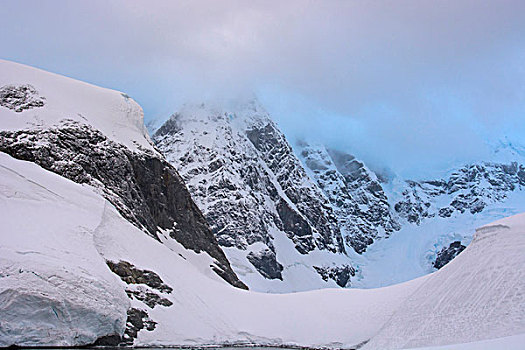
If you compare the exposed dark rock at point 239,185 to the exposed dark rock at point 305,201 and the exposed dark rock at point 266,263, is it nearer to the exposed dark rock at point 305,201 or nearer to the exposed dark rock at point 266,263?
the exposed dark rock at point 305,201

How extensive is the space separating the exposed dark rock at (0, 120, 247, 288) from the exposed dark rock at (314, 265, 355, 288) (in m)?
81.2

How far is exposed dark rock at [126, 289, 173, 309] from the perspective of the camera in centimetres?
4313

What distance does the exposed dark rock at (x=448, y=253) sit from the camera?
166500 millimetres

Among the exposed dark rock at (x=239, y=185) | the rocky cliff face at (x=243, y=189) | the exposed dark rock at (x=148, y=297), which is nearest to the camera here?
the exposed dark rock at (x=148, y=297)

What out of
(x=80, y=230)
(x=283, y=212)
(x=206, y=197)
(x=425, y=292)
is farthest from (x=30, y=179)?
(x=283, y=212)

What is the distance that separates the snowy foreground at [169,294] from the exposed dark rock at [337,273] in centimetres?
10240

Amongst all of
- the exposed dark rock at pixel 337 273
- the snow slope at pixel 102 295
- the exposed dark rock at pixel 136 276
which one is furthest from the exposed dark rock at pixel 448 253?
the exposed dark rock at pixel 136 276

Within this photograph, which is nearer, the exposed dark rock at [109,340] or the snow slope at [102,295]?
the snow slope at [102,295]

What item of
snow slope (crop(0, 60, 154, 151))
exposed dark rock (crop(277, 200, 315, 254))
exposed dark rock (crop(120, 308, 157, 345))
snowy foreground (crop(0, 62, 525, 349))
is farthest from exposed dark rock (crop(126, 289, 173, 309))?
exposed dark rock (crop(277, 200, 315, 254))

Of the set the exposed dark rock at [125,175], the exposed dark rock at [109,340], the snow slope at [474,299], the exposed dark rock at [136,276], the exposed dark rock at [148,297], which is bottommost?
the exposed dark rock at [109,340]

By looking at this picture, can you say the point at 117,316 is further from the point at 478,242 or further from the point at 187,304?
the point at 478,242

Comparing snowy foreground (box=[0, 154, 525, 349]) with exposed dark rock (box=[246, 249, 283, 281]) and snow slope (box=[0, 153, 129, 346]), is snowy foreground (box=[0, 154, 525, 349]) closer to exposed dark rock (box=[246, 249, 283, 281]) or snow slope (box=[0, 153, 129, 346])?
snow slope (box=[0, 153, 129, 346])

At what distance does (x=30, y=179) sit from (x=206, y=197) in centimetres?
10411

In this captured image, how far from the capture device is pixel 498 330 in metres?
26.2
